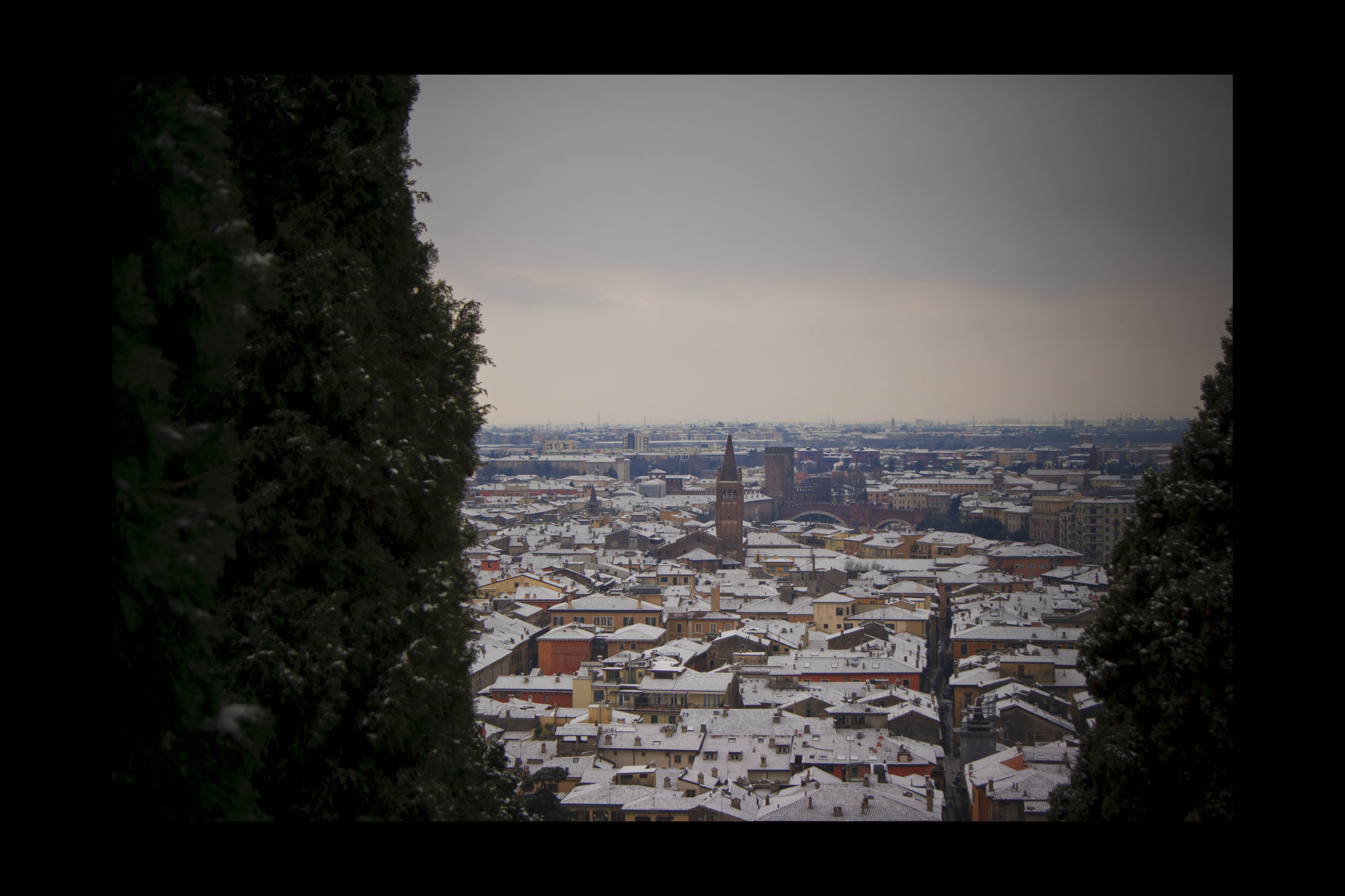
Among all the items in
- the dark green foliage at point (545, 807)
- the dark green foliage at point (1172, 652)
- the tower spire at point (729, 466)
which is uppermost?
the tower spire at point (729, 466)

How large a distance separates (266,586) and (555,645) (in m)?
3.39

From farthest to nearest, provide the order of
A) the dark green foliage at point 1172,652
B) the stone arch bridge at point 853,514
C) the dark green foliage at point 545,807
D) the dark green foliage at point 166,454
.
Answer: the stone arch bridge at point 853,514 < the dark green foliage at point 545,807 < the dark green foliage at point 1172,652 < the dark green foliage at point 166,454

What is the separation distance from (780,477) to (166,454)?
6.79m

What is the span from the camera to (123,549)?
2354 mm

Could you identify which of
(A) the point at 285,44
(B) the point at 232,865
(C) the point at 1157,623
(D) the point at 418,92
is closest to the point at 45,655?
(B) the point at 232,865

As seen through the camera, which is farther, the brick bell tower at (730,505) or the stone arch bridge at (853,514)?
the brick bell tower at (730,505)

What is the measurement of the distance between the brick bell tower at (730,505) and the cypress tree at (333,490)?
4.17 metres

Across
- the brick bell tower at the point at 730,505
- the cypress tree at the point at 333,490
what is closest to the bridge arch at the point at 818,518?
the brick bell tower at the point at 730,505

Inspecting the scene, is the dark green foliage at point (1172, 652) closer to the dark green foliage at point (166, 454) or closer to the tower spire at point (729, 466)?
the tower spire at point (729, 466)

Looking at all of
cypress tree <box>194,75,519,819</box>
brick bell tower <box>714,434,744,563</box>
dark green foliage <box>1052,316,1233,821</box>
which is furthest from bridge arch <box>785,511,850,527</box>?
cypress tree <box>194,75,519,819</box>

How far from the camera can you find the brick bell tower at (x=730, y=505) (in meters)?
8.41

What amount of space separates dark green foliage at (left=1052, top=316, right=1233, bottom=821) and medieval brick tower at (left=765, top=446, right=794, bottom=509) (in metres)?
3.55

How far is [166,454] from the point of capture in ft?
7.89

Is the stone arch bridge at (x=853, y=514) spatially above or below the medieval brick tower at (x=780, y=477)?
below
